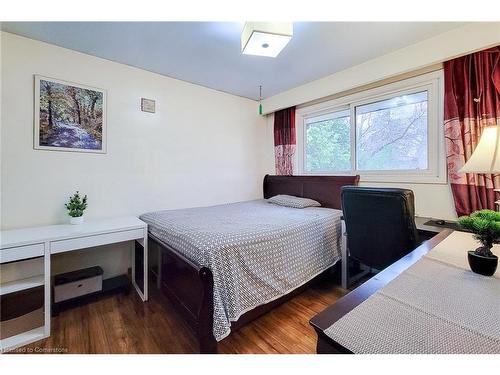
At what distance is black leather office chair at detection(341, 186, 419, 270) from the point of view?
1.52m

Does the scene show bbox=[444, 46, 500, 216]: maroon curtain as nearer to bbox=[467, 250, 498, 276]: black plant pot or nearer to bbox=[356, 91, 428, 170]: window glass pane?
bbox=[356, 91, 428, 170]: window glass pane

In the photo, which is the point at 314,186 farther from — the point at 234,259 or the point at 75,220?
the point at 75,220

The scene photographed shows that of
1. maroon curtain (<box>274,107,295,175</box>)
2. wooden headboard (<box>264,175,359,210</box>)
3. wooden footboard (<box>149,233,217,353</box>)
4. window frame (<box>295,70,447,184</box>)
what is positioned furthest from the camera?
maroon curtain (<box>274,107,295,175</box>)

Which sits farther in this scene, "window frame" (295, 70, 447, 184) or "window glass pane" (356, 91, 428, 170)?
"window glass pane" (356, 91, 428, 170)

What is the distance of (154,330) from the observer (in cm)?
167

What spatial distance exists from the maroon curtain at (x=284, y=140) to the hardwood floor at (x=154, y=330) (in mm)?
2004

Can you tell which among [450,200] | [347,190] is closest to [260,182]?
[347,190]

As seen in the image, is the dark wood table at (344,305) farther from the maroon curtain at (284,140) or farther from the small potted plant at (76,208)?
the maroon curtain at (284,140)

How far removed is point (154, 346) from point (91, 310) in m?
0.84

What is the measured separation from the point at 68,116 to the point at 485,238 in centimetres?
315

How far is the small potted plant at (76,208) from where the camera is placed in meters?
2.04

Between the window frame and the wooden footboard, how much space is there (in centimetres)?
227

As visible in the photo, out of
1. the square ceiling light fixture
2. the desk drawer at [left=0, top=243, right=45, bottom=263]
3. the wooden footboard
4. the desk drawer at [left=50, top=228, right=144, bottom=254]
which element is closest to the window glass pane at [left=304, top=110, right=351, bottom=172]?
the square ceiling light fixture

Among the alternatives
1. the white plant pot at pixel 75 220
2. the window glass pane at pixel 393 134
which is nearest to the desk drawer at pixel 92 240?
the white plant pot at pixel 75 220
